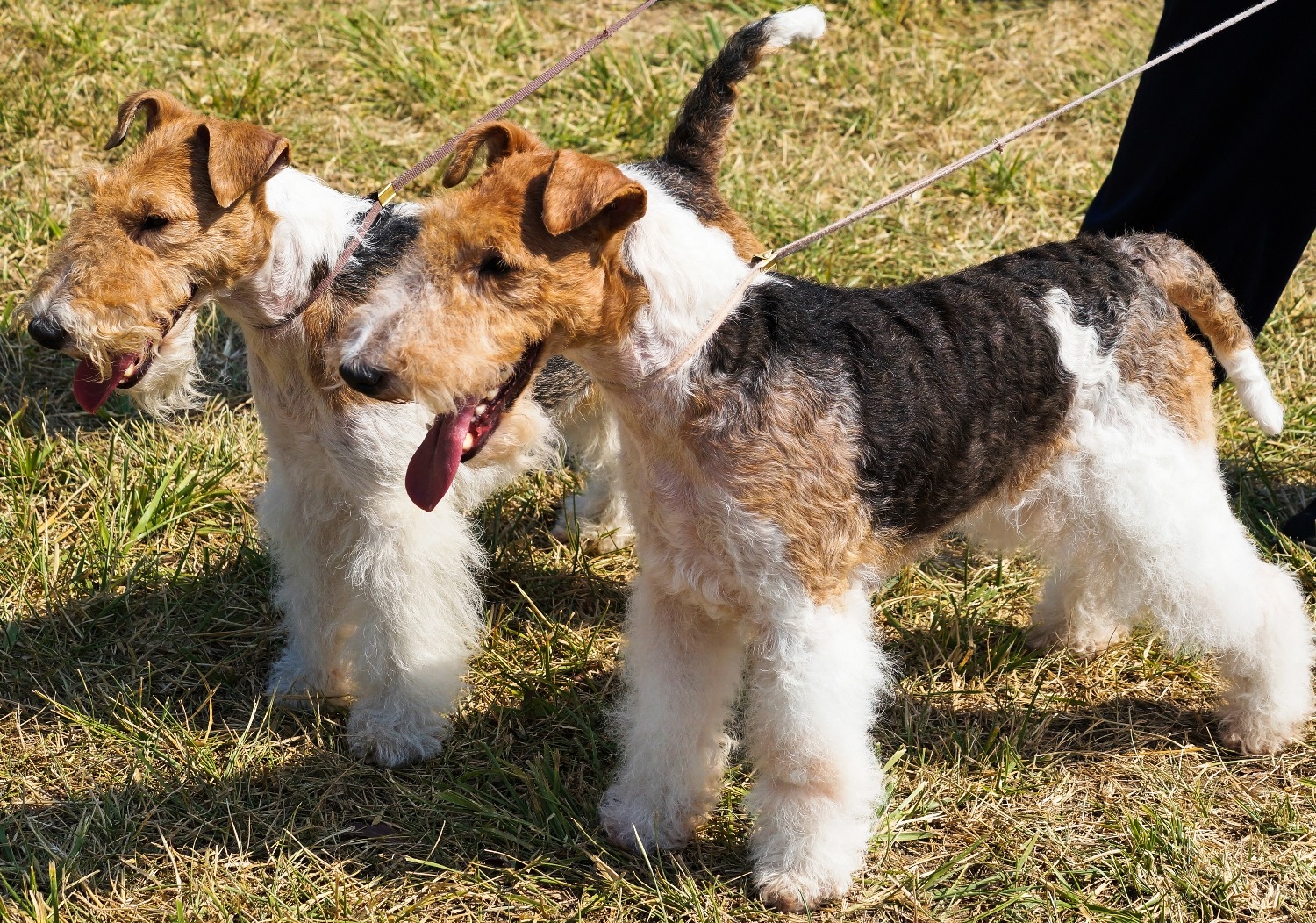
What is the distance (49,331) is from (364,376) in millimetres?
1489

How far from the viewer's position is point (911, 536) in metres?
3.97

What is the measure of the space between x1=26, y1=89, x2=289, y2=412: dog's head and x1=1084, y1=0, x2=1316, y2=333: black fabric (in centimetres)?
386

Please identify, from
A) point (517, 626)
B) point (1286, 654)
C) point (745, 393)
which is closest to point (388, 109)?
point (517, 626)

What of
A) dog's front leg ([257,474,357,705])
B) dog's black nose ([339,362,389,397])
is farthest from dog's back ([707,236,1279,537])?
dog's front leg ([257,474,357,705])

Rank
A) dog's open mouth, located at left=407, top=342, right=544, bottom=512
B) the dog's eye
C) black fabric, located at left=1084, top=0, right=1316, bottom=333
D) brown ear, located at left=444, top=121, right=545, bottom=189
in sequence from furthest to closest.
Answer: black fabric, located at left=1084, top=0, right=1316, bottom=333
brown ear, located at left=444, top=121, right=545, bottom=189
dog's open mouth, located at left=407, top=342, right=544, bottom=512
the dog's eye

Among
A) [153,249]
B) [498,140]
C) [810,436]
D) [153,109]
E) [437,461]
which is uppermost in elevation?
[153,109]

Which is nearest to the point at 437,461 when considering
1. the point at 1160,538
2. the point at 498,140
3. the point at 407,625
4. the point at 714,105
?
the point at 498,140

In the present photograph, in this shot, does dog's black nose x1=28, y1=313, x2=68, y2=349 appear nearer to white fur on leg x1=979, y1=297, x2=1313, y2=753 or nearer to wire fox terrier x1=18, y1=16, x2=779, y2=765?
wire fox terrier x1=18, y1=16, x2=779, y2=765

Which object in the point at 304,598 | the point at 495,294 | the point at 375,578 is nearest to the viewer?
the point at 495,294

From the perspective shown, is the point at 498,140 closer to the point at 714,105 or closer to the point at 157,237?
the point at 157,237

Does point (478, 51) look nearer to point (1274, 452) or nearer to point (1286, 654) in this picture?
point (1274, 452)

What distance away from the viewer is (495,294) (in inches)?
126

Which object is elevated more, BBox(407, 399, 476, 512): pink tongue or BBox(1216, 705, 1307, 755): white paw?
BBox(407, 399, 476, 512): pink tongue

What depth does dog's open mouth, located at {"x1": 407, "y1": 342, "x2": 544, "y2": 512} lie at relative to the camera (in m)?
3.36
